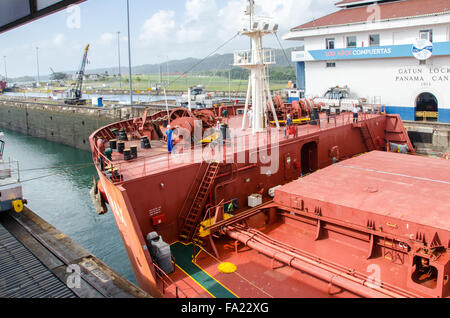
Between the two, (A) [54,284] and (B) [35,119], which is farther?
(B) [35,119]

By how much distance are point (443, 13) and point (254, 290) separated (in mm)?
29834

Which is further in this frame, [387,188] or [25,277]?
[387,188]

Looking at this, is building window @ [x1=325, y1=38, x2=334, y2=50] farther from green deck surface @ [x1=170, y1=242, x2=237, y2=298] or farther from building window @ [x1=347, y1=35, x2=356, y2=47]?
green deck surface @ [x1=170, y1=242, x2=237, y2=298]

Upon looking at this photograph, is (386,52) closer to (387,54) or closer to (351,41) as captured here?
(387,54)

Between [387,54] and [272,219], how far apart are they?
81.8 feet

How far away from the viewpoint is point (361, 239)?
1204 cm

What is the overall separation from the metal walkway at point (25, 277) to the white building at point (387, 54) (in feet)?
103

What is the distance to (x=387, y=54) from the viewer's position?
3234 centimetres

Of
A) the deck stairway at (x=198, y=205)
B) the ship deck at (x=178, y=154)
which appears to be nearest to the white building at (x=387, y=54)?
the ship deck at (x=178, y=154)

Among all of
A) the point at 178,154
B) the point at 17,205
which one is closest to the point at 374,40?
the point at 178,154

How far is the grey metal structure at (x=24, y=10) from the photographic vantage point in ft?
20.6

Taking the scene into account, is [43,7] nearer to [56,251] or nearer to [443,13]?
[56,251]
